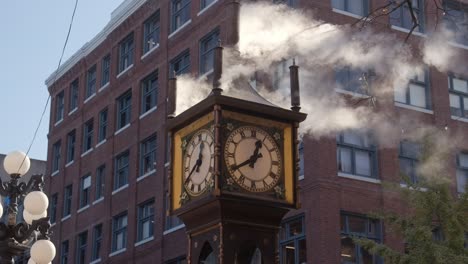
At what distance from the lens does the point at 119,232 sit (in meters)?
36.9

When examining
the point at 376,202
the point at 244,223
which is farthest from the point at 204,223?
the point at 376,202

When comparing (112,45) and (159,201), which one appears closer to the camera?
(159,201)

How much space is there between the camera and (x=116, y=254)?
3638cm

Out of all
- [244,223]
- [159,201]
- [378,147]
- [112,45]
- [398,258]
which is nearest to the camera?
[244,223]

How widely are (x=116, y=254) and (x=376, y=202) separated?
517 inches

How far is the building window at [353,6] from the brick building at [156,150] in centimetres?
3

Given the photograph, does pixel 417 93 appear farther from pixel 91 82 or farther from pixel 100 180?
pixel 91 82

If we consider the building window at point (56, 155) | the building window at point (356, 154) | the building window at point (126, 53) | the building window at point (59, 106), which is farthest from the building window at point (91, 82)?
the building window at point (356, 154)

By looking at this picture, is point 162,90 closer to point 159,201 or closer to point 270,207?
point 159,201


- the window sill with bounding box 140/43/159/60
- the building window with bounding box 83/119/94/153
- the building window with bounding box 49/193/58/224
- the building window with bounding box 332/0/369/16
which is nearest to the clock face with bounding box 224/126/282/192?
the building window with bounding box 332/0/369/16

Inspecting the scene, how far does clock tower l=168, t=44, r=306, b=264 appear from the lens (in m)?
7.48

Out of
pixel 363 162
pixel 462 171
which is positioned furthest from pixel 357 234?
pixel 462 171

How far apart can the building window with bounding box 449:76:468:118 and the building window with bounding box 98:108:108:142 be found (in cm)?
1620

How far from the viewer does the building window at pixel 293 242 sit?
26.4 metres
